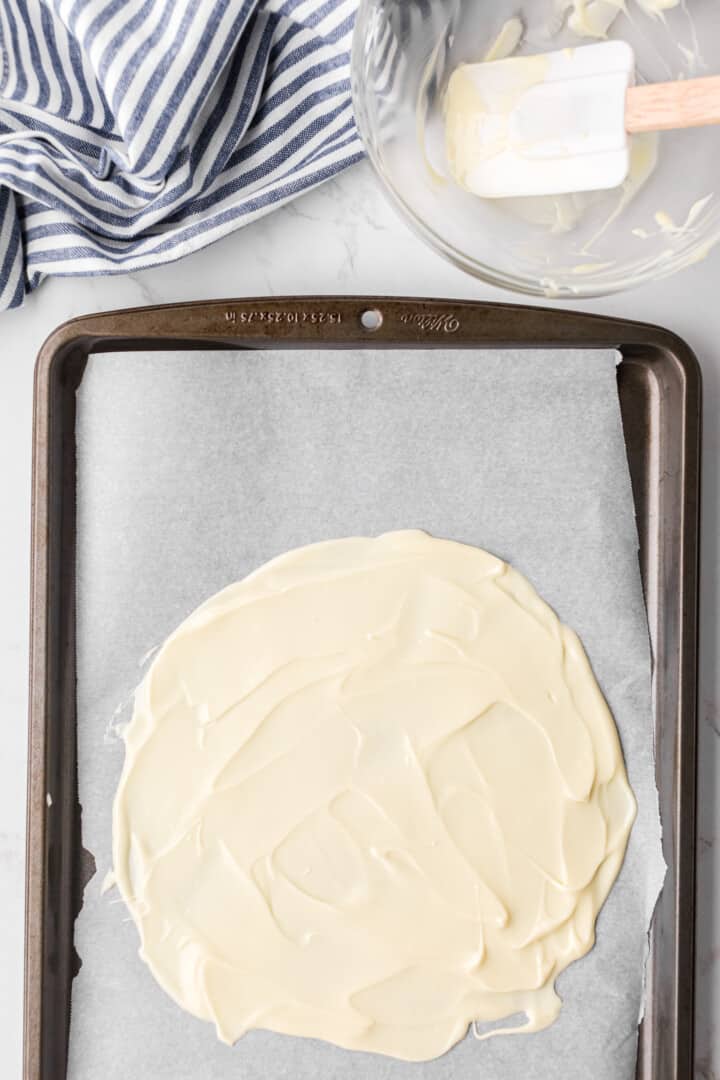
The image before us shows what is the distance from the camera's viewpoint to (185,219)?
2.32ft

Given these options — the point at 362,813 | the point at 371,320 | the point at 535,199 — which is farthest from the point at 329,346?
the point at 362,813

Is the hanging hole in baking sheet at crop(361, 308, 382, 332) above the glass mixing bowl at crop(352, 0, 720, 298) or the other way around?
the other way around

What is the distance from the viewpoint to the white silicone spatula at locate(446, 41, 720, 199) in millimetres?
543

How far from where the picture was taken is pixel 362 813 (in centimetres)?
67

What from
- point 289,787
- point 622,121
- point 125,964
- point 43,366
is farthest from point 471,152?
point 125,964

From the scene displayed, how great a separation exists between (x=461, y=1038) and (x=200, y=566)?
1.21 feet

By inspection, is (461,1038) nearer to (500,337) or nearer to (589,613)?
(589,613)

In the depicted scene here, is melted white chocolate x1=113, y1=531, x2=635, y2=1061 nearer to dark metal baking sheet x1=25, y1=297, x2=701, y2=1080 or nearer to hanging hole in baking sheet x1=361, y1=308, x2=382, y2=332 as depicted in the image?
dark metal baking sheet x1=25, y1=297, x2=701, y2=1080

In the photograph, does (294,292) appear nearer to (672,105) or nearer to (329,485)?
(329,485)

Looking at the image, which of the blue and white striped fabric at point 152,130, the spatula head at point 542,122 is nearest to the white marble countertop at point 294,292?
the blue and white striped fabric at point 152,130

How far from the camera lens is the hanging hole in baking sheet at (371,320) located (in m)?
0.68

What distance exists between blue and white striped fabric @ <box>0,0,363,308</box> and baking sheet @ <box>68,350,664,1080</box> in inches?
3.8

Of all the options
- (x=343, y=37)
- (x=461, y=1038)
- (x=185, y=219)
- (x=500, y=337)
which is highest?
(x=343, y=37)

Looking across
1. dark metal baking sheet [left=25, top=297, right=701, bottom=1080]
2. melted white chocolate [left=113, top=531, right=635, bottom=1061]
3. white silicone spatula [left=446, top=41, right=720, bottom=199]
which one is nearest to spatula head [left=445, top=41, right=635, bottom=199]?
white silicone spatula [left=446, top=41, right=720, bottom=199]
